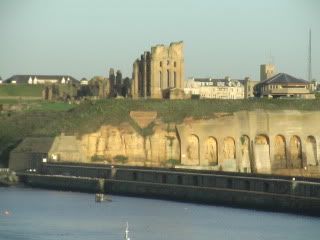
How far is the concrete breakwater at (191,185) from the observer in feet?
243

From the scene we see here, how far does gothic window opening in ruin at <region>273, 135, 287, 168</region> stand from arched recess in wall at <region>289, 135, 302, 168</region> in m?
0.42

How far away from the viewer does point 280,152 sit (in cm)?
10581

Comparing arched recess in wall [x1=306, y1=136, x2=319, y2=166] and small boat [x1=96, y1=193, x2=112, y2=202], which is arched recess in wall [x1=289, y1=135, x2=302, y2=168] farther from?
small boat [x1=96, y1=193, x2=112, y2=202]

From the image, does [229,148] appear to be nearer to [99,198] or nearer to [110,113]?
[110,113]

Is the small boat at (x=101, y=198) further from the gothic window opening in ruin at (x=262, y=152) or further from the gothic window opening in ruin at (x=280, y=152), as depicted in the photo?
the gothic window opening in ruin at (x=280, y=152)

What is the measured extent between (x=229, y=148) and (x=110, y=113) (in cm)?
730

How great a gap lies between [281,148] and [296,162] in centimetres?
158

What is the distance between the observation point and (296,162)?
4126 inches

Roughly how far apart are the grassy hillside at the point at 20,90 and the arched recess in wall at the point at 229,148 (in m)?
30.1

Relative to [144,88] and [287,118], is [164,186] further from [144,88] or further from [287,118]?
[144,88]

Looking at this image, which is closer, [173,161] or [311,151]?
[173,161]

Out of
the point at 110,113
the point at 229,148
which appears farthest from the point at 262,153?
the point at 110,113

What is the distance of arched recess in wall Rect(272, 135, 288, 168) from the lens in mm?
104688

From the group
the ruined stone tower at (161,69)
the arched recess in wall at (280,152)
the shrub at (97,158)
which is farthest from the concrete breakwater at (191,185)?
the ruined stone tower at (161,69)
